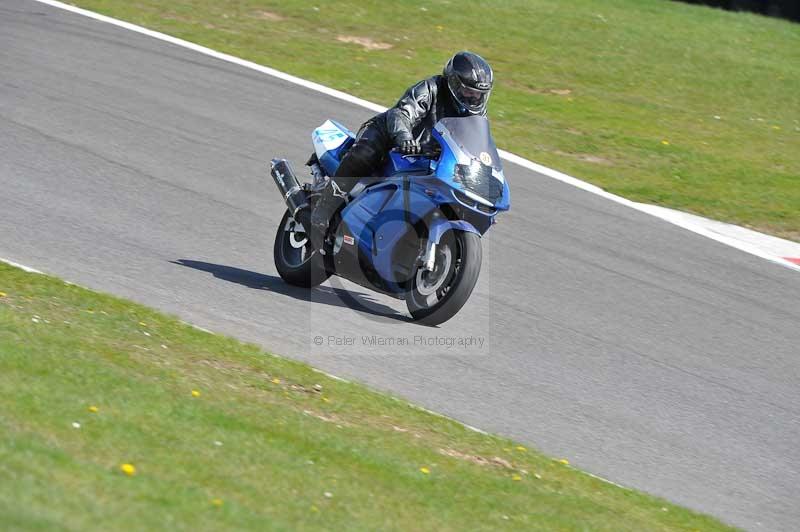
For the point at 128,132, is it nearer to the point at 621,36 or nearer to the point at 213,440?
the point at 213,440

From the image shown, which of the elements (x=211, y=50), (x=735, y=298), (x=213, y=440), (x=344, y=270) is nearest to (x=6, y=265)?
(x=344, y=270)

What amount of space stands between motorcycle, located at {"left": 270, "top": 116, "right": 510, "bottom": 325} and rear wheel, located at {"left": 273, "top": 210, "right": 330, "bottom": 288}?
9 cm

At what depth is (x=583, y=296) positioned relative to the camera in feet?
31.8

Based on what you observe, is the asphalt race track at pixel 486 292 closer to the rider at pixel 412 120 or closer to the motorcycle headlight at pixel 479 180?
the rider at pixel 412 120

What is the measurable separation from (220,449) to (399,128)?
120 inches

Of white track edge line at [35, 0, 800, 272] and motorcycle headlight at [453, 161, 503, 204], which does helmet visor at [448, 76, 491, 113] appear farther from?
white track edge line at [35, 0, 800, 272]

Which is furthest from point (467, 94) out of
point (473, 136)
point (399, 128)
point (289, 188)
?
point (289, 188)

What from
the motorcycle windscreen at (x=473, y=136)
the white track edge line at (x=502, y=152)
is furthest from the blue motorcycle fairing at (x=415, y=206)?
the white track edge line at (x=502, y=152)

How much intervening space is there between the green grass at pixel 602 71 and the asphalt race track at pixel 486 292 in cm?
159

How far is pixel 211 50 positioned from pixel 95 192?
6027 mm

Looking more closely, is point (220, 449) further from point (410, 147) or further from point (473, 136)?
point (473, 136)

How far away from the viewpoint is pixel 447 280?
8016 mm

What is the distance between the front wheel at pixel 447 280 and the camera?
7844mm

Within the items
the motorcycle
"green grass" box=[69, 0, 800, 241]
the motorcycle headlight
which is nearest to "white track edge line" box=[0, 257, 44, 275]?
the motorcycle
